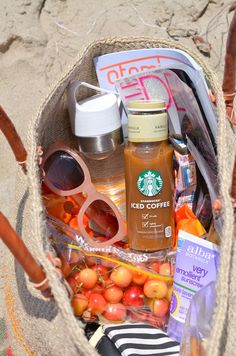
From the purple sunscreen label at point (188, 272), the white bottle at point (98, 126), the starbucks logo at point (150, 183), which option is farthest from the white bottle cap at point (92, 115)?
the purple sunscreen label at point (188, 272)

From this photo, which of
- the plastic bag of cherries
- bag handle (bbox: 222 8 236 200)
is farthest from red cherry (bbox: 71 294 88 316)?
bag handle (bbox: 222 8 236 200)

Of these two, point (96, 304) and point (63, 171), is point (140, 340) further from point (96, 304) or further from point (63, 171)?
point (63, 171)

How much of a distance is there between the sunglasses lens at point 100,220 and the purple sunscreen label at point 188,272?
170 mm

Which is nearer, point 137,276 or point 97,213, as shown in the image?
point 137,276

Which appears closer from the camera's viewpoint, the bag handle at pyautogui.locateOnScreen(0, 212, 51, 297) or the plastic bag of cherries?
the bag handle at pyautogui.locateOnScreen(0, 212, 51, 297)

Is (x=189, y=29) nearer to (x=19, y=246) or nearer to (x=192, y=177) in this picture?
(x=192, y=177)

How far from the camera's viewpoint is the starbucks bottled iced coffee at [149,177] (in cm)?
79

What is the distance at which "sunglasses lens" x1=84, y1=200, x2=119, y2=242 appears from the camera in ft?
3.00

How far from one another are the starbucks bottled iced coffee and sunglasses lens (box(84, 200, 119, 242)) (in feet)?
0.20

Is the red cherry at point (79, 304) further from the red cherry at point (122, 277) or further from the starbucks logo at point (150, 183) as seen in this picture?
the starbucks logo at point (150, 183)

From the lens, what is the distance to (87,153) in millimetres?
904

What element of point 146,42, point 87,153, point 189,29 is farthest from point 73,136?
point 189,29

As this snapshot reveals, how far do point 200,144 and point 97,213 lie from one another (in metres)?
0.21

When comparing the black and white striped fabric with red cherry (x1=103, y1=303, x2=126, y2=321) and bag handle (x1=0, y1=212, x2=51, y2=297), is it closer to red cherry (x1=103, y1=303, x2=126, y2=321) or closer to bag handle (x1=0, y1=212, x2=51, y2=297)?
red cherry (x1=103, y1=303, x2=126, y2=321)
